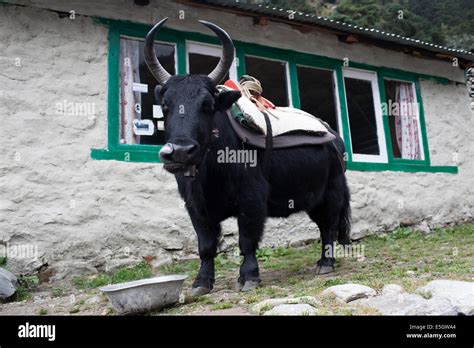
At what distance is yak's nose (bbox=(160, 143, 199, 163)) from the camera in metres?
3.54

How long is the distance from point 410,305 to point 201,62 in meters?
6.08

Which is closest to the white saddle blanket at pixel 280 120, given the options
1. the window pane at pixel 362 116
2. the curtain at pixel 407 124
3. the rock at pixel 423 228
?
the window pane at pixel 362 116

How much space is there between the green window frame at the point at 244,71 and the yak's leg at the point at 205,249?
2.64 metres

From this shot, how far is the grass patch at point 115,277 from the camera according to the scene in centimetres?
581

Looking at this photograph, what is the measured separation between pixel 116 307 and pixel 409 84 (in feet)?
27.2

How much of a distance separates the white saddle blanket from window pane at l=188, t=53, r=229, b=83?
2944 mm

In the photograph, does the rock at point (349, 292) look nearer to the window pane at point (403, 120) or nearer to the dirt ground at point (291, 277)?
the dirt ground at point (291, 277)

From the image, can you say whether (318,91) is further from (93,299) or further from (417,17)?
(417,17)

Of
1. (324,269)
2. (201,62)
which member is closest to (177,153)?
(324,269)

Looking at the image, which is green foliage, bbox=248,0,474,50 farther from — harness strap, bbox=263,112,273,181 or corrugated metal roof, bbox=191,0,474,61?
harness strap, bbox=263,112,273,181

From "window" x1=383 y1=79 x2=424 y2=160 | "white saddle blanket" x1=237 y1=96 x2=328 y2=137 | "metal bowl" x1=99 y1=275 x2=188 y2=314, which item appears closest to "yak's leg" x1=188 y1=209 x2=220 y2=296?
"metal bowl" x1=99 y1=275 x2=188 y2=314
